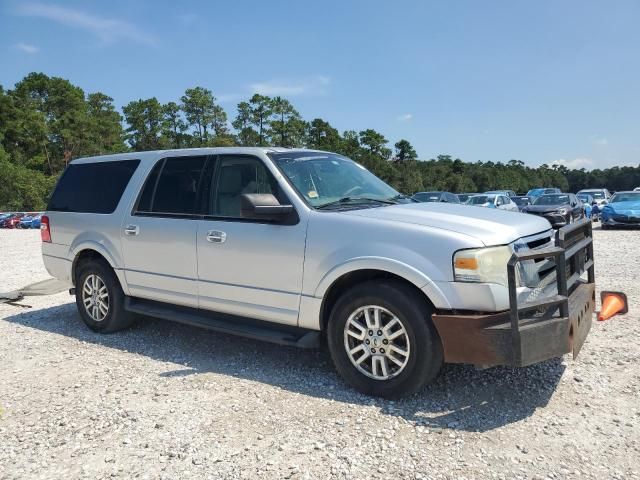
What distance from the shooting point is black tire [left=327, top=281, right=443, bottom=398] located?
3.60 metres

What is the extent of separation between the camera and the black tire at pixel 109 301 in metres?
5.67

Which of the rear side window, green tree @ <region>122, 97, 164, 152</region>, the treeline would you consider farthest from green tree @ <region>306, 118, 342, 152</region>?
the rear side window

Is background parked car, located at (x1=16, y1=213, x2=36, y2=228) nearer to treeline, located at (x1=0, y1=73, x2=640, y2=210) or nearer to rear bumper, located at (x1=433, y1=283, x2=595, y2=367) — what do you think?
treeline, located at (x1=0, y1=73, x2=640, y2=210)

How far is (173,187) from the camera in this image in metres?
5.21

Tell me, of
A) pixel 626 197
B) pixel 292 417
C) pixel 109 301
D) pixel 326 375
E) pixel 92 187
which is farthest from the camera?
pixel 626 197

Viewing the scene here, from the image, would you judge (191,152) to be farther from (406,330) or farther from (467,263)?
(467,263)

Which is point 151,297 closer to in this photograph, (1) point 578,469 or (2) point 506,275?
(2) point 506,275

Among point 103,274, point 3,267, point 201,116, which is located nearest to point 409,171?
point 201,116

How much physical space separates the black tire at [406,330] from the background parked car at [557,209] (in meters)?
16.6

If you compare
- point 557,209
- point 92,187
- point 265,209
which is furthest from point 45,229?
point 557,209

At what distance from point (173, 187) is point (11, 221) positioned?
44.7 m

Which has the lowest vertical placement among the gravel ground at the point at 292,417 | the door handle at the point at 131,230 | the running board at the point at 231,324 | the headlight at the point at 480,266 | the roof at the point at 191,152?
the gravel ground at the point at 292,417

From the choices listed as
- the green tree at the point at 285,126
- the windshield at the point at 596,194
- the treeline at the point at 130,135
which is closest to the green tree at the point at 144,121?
the treeline at the point at 130,135

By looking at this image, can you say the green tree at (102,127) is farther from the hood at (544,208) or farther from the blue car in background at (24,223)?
the hood at (544,208)
